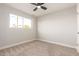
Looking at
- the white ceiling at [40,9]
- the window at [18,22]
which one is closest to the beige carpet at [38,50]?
the window at [18,22]

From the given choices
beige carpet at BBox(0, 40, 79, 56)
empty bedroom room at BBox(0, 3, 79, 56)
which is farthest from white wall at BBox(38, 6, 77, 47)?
beige carpet at BBox(0, 40, 79, 56)

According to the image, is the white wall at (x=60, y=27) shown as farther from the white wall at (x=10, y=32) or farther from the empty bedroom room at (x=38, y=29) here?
the white wall at (x=10, y=32)

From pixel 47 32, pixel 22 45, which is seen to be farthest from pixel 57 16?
pixel 22 45

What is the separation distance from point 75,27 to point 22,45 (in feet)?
2.79

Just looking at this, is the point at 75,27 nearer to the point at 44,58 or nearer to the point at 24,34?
the point at 44,58

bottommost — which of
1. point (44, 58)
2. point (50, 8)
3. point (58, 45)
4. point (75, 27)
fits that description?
point (44, 58)

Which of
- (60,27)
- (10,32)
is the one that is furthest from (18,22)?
(60,27)

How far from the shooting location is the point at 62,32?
1.21m

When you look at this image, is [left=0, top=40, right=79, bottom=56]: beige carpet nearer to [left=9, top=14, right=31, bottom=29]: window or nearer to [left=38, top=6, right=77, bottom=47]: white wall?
[left=38, top=6, right=77, bottom=47]: white wall

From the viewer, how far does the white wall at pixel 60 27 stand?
110cm

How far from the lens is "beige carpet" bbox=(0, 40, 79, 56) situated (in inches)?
43.6

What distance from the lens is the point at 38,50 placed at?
1210mm

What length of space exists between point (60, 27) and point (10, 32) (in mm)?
816

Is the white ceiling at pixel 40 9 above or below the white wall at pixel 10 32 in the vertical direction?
above
